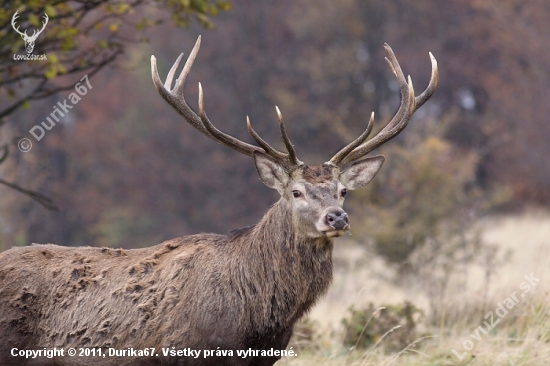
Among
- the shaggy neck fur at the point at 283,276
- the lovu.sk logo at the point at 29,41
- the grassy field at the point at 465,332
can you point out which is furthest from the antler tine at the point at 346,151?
the lovu.sk logo at the point at 29,41

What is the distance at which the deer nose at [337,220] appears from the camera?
5652 millimetres

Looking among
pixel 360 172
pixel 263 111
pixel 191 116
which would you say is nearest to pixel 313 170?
pixel 360 172

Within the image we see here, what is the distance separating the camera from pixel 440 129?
16.2 m

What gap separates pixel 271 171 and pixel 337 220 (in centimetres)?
85

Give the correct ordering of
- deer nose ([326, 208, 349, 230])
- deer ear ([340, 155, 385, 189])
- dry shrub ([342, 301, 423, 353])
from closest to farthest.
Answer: deer nose ([326, 208, 349, 230]), deer ear ([340, 155, 385, 189]), dry shrub ([342, 301, 423, 353])

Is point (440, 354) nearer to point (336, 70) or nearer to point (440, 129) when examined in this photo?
point (440, 129)

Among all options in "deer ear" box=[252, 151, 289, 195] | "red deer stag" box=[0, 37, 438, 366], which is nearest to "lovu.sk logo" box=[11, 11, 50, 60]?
"red deer stag" box=[0, 37, 438, 366]

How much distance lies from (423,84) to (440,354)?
2502 centimetres

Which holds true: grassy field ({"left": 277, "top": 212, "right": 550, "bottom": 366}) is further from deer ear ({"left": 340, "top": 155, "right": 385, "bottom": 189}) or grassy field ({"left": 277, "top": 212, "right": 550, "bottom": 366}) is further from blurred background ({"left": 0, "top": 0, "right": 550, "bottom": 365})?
blurred background ({"left": 0, "top": 0, "right": 550, "bottom": 365})

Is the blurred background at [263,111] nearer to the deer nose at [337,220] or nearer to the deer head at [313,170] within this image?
the deer head at [313,170]

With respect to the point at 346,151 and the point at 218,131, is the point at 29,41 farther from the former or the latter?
the point at 346,151

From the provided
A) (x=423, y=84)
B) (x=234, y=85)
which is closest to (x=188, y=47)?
(x=234, y=85)

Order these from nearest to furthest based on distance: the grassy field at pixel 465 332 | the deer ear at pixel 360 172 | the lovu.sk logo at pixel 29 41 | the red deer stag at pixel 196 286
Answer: the red deer stag at pixel 196 286 < the deer ear at pixel 360 172 < the grassy field at pixel 465 332 < the lovu.sk logo at pixel 29 41

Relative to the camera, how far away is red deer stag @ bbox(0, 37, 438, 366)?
582 cm
